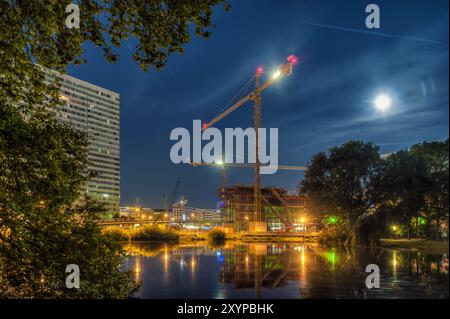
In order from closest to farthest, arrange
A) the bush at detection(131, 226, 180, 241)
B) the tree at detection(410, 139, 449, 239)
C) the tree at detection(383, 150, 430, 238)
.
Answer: the tree at detection(410, 139, 449, 239), the tree at detection(383, 150, 430, 238), the bush at detection(131, 226, 180, 241)

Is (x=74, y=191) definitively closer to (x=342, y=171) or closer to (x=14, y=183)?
(x=14, y=183)

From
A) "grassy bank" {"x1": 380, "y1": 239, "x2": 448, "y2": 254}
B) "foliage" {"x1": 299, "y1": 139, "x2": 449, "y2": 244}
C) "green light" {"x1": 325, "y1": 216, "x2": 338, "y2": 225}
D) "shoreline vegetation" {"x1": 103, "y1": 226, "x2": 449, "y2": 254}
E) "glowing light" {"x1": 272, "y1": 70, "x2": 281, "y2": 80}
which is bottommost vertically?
"shoreline vegetation" {"x1": 103, "y1": 226, "x2": 449, "y2": 254}

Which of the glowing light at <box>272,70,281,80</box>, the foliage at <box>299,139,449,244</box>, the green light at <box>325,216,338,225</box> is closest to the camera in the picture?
the foliage at <box>299,139,449,244</box>

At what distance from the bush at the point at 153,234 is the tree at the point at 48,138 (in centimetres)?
7023

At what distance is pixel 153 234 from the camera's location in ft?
273

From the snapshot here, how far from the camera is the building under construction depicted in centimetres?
13300

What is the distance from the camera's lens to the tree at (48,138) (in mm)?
11500

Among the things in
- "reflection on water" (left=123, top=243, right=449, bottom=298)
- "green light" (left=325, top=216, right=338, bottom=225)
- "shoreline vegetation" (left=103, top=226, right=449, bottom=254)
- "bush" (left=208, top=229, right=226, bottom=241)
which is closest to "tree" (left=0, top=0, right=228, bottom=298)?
"reflection on water" (left=123, top=243, right=449, bottom=298)

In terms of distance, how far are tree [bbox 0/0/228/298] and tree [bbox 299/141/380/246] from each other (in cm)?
5522

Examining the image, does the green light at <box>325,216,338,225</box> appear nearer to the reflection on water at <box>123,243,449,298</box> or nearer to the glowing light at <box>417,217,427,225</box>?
the glowing light at <box>417,217,427,225</box>

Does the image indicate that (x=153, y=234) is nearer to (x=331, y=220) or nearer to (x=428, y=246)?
(x=331, y=220)

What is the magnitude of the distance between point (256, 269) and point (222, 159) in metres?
101

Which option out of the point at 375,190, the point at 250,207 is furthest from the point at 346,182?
the point at 250,207

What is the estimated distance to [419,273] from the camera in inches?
1182
